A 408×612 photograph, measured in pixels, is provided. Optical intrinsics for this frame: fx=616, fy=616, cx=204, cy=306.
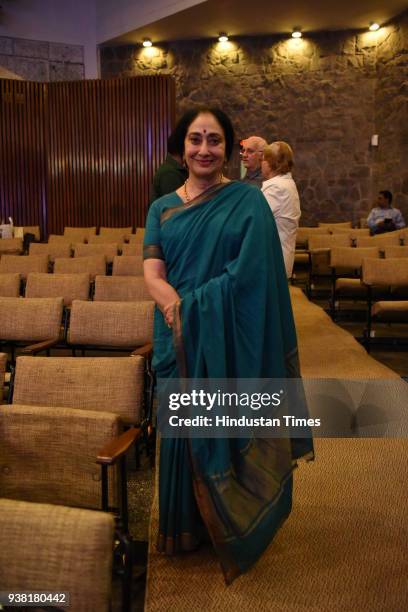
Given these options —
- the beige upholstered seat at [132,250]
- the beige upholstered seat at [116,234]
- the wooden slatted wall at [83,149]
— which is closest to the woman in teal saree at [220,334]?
the beige upholstered seat at [132,250]

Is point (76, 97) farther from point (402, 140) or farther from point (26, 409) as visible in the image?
point (26, 409)

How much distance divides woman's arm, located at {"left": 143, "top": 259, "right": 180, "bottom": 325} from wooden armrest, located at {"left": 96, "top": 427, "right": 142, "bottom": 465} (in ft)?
1.22

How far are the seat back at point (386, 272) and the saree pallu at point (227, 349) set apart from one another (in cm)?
323

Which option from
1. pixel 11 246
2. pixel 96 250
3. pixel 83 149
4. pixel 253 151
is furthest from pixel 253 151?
pixel 83 149

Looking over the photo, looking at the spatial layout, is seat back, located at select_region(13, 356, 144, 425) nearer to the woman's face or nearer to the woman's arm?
the woman's arm

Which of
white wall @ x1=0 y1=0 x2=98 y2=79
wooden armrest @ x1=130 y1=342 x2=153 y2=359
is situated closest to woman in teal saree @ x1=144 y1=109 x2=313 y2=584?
wooden armrest @ x1=130 y1=342 x2=153 y2=359

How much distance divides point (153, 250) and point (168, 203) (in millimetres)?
151

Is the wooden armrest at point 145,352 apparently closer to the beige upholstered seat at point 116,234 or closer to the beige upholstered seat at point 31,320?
the beige upholstered seat at point 31,320

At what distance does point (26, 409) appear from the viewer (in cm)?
193

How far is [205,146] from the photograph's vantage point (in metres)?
1.83

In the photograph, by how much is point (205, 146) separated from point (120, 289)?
244cm

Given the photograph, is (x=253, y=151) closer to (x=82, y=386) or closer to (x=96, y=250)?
(x=82, y=386)

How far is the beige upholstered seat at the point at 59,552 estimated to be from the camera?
1.17m

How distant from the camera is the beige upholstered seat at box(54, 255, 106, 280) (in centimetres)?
528
